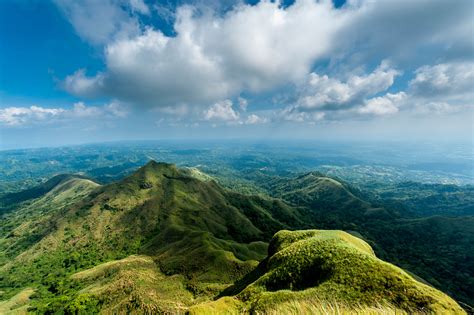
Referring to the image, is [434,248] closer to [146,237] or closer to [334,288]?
[334,288]

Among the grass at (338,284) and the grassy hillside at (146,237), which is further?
the grassy hillside at (146,237)

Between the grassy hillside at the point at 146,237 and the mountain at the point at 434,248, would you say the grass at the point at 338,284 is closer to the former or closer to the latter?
the grassy hillside at the point at 146,237

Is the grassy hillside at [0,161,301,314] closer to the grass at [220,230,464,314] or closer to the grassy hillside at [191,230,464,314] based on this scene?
the grassy hillside at [191,230,464,314]

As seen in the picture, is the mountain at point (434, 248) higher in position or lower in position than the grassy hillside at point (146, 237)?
lower

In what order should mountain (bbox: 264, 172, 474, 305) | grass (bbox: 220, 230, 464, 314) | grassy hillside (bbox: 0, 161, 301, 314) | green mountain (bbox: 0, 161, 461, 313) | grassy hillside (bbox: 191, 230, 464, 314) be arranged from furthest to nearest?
mountain (bbox: 264, 172, 474, 305) < grassy hillside (bbox: 0, 161, 301, 314) < green mountain (bbox: 0, 161, 461, 313) < grass (bbox: 220, 230, 464, 314) < grassy hillside (bbox: 191, 230, 464, 314)

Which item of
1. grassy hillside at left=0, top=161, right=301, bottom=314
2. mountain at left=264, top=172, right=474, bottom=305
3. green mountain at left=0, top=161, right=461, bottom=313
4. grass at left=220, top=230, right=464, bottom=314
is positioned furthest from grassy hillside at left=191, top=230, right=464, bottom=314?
mountain at left=264, top=172, right=474, bottom=305

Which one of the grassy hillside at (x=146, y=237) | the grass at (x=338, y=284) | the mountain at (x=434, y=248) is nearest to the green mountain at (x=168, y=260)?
the grass at (x=338, y=284)
